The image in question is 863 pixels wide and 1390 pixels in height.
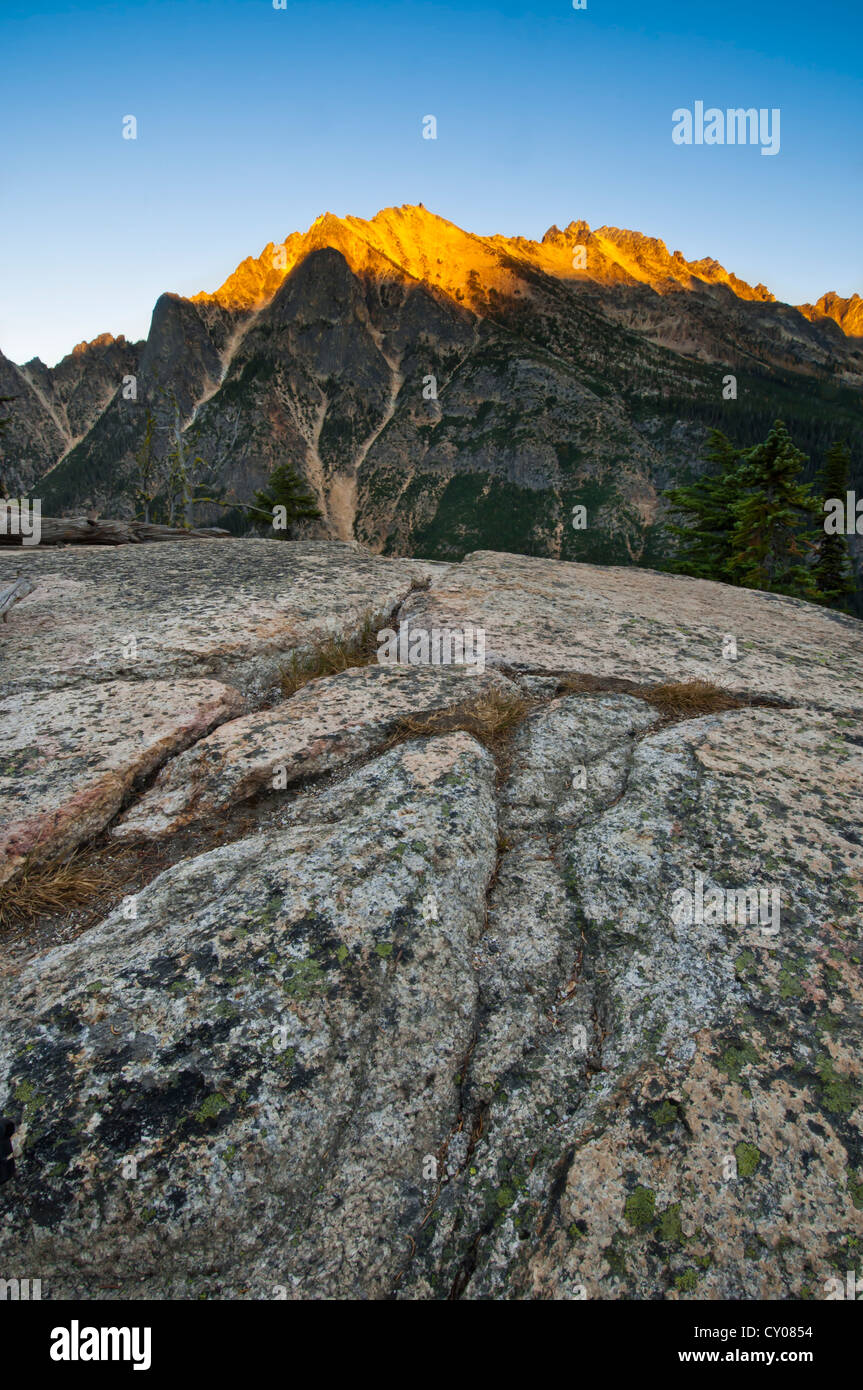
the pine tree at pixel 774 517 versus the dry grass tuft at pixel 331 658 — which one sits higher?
the pine tree at pixel 774 517

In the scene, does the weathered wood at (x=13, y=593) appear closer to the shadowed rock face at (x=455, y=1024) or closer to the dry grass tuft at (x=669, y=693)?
the shadowed rock face at (x=455, y=1024)

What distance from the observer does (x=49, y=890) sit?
3855 mm

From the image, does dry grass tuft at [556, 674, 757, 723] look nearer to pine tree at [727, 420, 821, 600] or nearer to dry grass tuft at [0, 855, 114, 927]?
dry grass tuft at [0, 855, 114, 927]

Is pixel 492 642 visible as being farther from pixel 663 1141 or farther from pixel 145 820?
pixel 663 1141

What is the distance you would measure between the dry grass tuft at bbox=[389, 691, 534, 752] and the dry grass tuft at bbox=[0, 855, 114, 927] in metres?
2.35

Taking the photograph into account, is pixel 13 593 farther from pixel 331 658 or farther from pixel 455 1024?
pixel 455 1024

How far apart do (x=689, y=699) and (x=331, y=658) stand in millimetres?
3686

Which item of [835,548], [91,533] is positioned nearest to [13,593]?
[91,533]

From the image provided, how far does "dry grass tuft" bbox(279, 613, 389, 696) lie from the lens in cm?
628

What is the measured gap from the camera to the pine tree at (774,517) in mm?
26266

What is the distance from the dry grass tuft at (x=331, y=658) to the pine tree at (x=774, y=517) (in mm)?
24873

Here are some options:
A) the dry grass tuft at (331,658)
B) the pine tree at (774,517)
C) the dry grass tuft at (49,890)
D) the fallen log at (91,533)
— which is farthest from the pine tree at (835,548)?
the dry grass tuft at (49,890)
